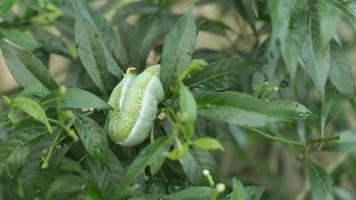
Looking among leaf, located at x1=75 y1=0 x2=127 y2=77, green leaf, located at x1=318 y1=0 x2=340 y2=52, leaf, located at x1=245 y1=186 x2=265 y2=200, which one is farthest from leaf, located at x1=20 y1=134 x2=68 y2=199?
green leaf, located at x1=318 y1=0 x2=340 y2=52

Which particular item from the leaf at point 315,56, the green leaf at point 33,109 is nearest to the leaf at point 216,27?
the leaf at point 315,56

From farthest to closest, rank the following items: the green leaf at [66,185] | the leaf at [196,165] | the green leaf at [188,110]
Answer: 1. the green leaf at [66,185]
2. the leaf at [196,165]
3. the green leaf at [188,110]

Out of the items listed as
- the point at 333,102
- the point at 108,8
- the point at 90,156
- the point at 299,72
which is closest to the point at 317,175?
the point at 333,102

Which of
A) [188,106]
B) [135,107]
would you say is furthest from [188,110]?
[135,107]

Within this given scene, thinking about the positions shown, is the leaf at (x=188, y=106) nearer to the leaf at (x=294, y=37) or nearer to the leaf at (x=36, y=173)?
the leaf at (x=294, y=37)

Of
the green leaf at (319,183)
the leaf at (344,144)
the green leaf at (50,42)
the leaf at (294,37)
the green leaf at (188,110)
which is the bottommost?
the leaf at (344,144)
